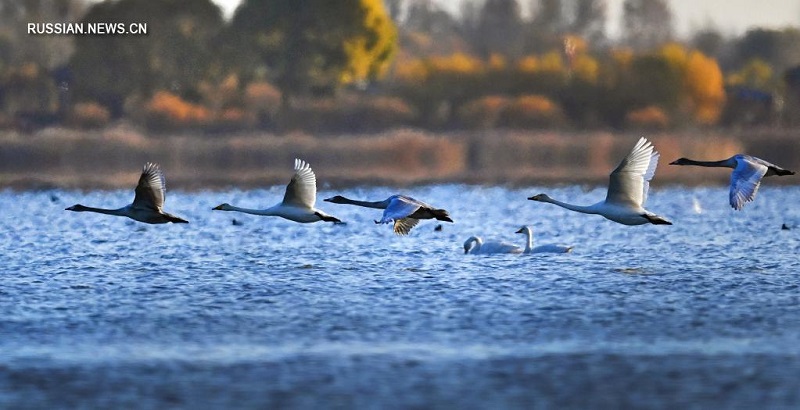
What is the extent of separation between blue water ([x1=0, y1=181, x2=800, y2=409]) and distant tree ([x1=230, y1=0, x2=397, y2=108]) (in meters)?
31.1

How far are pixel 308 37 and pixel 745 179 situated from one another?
144 ft

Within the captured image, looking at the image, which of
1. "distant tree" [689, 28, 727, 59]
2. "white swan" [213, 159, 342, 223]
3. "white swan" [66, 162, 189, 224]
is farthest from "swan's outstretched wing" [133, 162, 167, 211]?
"distant tree" [689, 28, 727, 59]

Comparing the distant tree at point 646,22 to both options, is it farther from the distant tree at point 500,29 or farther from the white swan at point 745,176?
the white swan at point 745,176

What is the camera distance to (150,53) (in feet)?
189

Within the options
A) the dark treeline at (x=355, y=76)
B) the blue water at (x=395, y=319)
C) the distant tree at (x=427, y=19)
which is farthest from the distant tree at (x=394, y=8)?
the blue water at (x=395, y=319)

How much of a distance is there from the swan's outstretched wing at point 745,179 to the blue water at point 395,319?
4.18 ft

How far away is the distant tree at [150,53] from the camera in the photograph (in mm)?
56781

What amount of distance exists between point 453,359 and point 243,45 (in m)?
45.3

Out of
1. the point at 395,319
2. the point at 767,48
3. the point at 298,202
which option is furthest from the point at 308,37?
the point at 395,319

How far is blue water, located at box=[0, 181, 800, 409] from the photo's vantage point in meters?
12.4

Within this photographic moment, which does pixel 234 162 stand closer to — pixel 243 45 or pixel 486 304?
pixel 243 45

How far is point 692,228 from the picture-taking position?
2681cm

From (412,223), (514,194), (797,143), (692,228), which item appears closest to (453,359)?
(412,223)

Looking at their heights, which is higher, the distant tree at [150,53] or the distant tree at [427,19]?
the distant tree at [427,19]
